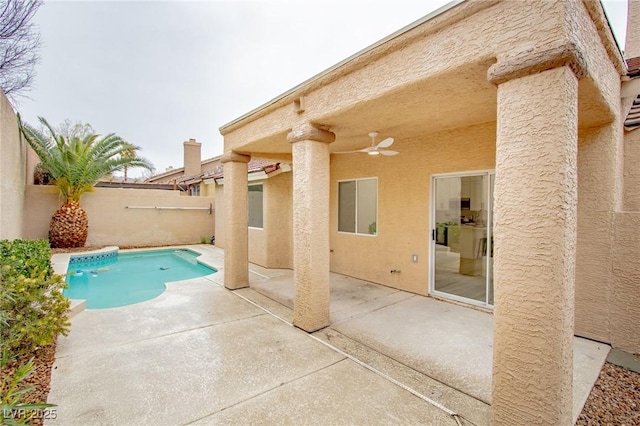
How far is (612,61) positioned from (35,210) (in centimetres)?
2157

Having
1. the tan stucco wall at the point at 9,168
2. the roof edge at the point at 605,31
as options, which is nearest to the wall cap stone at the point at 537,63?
the roof edge at the point at 605,31

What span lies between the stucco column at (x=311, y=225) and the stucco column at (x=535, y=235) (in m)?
3.41

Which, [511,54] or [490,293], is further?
[490,293]

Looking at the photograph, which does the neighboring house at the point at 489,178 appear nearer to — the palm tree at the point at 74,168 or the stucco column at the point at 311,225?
the stucco column at the point at 311,225

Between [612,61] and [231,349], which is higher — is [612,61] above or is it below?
above

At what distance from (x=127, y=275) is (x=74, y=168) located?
6441 mm

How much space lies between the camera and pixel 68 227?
570 inches

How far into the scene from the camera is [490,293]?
22.9 ft

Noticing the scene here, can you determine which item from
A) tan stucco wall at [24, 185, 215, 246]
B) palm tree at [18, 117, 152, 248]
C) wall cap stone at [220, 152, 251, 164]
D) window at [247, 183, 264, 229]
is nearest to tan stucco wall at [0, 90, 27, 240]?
palm tree at [18, 117, 152, 248]

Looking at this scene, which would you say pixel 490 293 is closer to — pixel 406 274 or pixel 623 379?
pixel 406 274

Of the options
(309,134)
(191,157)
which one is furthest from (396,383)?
(191,157)

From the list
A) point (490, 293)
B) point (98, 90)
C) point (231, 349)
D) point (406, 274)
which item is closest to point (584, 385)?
point (490, 293)

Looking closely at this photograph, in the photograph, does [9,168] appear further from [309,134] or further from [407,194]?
[407,194]

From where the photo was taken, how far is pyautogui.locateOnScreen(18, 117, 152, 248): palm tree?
45.1ft
